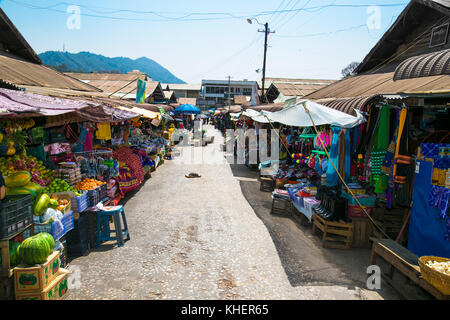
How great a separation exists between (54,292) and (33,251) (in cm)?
65

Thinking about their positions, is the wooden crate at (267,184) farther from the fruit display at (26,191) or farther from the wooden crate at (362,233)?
the fruit display at (26,191)

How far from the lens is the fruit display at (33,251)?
3.62m

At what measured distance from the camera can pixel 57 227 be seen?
4.35 metres

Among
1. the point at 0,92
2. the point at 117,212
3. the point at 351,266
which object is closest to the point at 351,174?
the point at 351,266

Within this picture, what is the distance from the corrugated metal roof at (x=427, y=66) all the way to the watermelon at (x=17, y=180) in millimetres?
6486

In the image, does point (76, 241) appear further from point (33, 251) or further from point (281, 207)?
point (281, 207)

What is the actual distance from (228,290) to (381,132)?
13.3ft

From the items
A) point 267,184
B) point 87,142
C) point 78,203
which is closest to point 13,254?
point 78,203

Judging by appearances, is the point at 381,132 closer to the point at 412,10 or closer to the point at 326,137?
the point at 326,137

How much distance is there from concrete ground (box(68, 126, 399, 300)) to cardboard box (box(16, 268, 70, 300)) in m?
0.14

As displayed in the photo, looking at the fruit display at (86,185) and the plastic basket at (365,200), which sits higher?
the fruit display at (86,185)

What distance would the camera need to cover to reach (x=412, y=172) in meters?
5.21

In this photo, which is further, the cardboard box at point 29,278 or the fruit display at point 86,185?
the fruit display at point 86,185

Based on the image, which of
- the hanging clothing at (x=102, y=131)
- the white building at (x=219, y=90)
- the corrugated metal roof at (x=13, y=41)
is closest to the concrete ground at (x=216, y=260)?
the hanging clothing at (x=102, y=131)
